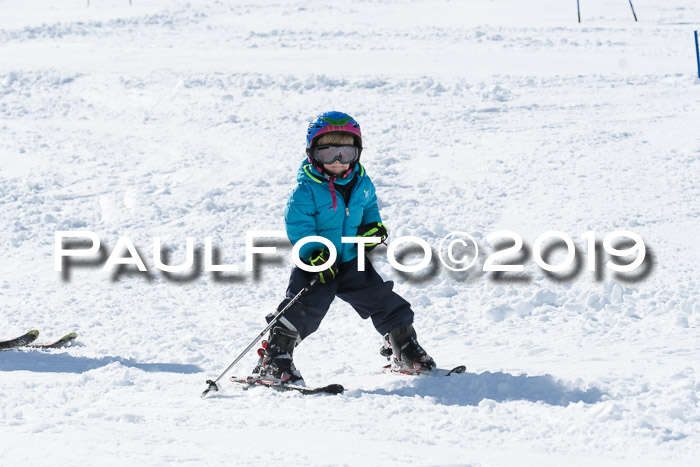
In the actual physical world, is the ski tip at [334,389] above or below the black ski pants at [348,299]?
below

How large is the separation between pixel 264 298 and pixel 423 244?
1.66 meters

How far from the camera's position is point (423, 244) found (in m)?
7.99

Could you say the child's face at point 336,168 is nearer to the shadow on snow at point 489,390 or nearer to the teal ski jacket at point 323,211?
the teal ski jacket at point 323,211

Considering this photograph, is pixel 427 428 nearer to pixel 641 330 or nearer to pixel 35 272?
pixel 641 330

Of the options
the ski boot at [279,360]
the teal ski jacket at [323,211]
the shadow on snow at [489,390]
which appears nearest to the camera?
the shadow on snow at [489,390]

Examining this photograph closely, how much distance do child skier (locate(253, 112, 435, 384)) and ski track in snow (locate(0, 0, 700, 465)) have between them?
0.28 meters

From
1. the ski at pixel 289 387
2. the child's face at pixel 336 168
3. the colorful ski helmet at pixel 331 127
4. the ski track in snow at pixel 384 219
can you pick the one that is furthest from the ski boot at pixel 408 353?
the colorful ski helmet at pixel 331 127

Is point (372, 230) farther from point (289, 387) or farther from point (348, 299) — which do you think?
point (289, 387)

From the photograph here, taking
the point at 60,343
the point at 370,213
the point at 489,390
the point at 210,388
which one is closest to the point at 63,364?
the point at 60,343

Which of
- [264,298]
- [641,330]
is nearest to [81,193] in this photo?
[264,298]

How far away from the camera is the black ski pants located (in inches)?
193

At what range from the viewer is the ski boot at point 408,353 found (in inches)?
197

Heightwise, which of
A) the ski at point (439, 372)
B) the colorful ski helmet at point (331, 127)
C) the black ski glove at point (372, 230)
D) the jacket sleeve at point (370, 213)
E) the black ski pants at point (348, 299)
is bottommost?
the ski at point (439, 372)

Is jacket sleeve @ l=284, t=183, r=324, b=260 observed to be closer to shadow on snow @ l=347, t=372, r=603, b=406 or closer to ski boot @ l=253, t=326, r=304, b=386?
ski boot @ l=253, t=326, r=304, b=386
